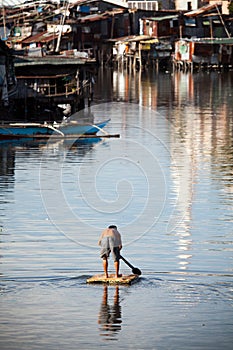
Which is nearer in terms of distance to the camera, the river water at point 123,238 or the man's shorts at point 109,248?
the river water at point 123,238

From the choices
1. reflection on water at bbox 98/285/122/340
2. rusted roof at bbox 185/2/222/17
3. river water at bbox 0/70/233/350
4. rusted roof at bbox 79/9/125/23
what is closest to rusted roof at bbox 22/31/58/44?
rusted roof at bbox 79/9/125/23

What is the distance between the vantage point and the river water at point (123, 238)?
405 inches

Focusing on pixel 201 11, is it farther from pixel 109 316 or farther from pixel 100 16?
pixel 109 316

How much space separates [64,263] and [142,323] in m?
2.72

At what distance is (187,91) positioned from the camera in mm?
45719

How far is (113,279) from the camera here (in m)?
11.5

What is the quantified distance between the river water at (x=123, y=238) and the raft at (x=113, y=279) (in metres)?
0.08

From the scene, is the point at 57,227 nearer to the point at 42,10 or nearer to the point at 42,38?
the point at 42,38

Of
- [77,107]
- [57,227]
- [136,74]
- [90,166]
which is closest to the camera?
[57,227]

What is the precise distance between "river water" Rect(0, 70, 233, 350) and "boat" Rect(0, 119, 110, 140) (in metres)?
0.33

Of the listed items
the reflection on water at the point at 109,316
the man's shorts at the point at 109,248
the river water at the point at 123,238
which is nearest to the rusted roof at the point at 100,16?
the river water at the point at 123,238

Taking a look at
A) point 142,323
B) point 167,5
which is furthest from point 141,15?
point 142,323

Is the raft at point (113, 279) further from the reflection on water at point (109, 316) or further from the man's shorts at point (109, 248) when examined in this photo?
the man's shorts at point (109, 248)

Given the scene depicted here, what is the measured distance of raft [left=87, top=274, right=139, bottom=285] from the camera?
37.8 feet
